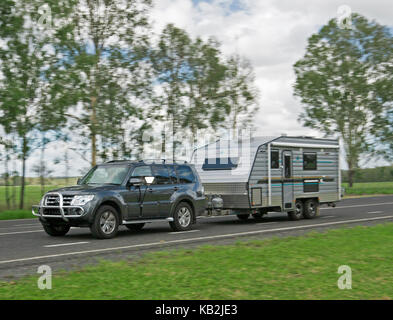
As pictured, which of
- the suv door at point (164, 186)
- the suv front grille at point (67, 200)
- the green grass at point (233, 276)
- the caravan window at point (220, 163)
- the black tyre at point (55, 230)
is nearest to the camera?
the green grass at point (233, 276)

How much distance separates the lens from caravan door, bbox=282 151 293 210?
62.2 feet

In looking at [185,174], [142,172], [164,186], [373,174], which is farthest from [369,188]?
[142,172]

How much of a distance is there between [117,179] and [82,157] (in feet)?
52.6

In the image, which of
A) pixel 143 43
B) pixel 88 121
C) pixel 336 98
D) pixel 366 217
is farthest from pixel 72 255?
pixel 336 98

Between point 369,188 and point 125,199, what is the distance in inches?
1770

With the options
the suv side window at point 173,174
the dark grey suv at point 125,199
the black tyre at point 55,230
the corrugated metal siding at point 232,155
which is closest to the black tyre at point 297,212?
the corrugated metal siding at point 232,155

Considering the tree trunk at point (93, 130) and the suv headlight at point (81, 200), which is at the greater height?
the tree trunk at point (93, 130)

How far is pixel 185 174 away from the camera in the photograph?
16.2m

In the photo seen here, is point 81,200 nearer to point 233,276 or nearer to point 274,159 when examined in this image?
point 233,276

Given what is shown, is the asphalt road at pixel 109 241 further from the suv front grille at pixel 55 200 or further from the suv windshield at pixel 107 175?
the suv windshield at pixel 107 175

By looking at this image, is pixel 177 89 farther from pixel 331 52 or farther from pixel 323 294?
pixel 323 294

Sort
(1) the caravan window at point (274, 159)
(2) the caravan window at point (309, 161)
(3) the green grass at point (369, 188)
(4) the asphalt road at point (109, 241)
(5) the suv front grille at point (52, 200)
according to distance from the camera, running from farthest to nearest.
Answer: (3) the green grass at point (369, 188)
(2) the caravan window at point (309, 161)
(1) the caravan window at point (274, 159)
(5) the suv front grille at point (52, 200)
(4) the asphalt road at point (109, 241)

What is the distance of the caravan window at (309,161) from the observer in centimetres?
1997

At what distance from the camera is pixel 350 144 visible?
52.9 meters
